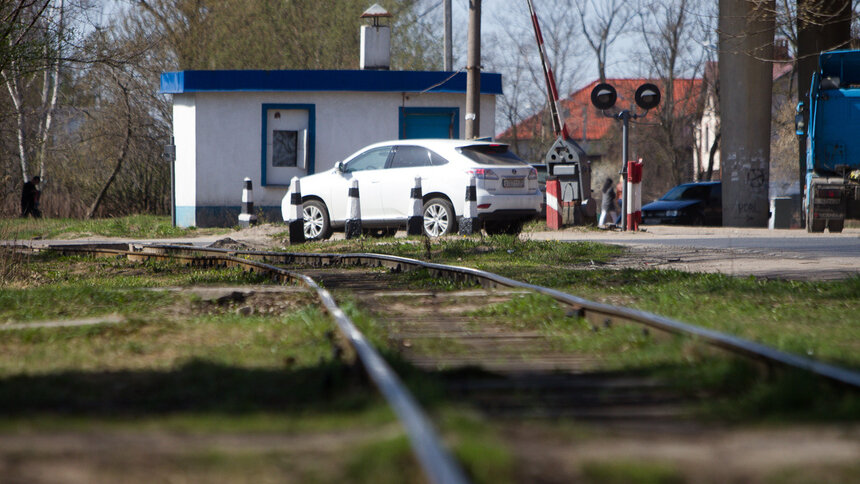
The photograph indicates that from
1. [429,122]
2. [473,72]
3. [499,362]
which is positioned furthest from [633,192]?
[499,362]

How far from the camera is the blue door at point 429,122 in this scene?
79.9 ft

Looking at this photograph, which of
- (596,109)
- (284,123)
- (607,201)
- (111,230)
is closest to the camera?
(111,230)

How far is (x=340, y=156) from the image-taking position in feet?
80.5

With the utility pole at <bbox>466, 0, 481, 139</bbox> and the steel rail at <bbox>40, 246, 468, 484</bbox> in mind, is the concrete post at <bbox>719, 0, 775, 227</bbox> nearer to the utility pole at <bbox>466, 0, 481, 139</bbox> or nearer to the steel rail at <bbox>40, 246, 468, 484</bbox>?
the utility pole at <bbox>466, 0, 481, 139</bbox>

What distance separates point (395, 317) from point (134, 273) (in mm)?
6765

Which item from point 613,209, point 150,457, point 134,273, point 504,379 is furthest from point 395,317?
point 613,209

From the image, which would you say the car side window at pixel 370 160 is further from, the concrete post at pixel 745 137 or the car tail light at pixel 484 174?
the concrete post at pixel 745 137

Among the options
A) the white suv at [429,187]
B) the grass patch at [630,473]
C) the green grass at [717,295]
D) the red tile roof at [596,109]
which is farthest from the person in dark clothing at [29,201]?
the grass patch at [630,473]

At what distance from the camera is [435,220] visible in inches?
630

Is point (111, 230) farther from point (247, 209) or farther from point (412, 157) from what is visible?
point (412, 157)

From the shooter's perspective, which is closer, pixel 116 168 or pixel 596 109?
pixel 116 168

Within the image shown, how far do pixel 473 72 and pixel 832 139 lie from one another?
6752mm

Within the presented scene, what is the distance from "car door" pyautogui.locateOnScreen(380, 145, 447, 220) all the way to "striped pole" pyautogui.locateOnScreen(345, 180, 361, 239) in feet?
1.79

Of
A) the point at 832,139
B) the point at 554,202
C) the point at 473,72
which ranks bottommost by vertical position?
the point at 554,202
